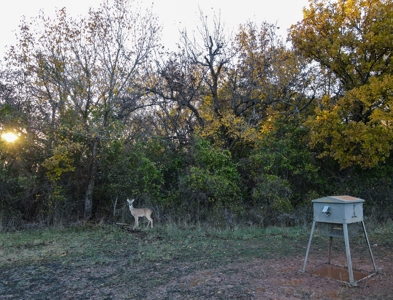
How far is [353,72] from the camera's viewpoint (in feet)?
46.1

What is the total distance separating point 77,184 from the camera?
41.0ft

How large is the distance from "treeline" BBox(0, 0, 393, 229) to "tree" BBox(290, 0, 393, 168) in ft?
0.15

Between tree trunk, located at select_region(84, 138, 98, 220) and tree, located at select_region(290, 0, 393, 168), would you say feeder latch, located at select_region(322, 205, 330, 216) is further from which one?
tree trunk, located at select_region(84, 138, 98, 220)

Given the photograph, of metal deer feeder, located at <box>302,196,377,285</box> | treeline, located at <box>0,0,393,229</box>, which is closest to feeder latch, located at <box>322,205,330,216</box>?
metal deer feeder, located at <box>302,196,377,285</box>

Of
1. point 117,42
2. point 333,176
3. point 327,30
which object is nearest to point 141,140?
point 117,42

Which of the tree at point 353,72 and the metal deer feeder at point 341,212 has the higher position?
the tree at point 353,72

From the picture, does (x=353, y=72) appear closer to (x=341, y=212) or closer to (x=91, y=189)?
(x=341, y=212)

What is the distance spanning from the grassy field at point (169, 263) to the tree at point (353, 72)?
388cm

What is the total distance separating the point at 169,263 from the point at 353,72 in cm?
1137

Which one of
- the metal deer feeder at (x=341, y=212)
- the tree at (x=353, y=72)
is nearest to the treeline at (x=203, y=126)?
the tree at (x=353, y=72)

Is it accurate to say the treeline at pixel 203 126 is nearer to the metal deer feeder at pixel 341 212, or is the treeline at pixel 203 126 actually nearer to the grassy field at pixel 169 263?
the grassy field at pixel 169 263

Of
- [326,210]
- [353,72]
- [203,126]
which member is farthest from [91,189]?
[353,72]

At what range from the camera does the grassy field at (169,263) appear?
4992mm

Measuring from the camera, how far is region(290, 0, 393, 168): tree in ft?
40.2
